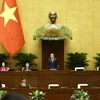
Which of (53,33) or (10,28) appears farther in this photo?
(10,28)

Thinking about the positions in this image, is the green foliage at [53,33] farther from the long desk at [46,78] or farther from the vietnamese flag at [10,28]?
the long desk at [46,78]

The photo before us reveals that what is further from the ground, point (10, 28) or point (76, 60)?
point (10, 28)

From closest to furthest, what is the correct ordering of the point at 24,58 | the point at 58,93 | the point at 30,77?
the point at 58,93 < the point at 30,77 < the point at 24,58

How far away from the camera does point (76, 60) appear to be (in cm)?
1208

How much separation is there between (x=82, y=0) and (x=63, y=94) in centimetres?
645

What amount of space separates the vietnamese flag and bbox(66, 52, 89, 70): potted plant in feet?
7.52

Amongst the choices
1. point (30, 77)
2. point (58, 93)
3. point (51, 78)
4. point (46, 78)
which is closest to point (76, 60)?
point (51, 78)

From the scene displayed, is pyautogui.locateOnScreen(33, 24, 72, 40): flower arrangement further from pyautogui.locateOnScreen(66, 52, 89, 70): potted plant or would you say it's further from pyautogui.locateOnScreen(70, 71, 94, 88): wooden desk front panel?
pyautogui.locateOnScreen(70, 71, 94, 88): wooden desk front panel

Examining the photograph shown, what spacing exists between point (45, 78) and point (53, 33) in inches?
83.7

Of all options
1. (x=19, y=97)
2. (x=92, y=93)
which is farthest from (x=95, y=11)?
(x=19, y=97)

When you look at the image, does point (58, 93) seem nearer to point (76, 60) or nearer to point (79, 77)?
point (79, 77)

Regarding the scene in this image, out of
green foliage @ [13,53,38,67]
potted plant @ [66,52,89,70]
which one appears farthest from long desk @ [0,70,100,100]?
green foliage @ [13,53,38,67]

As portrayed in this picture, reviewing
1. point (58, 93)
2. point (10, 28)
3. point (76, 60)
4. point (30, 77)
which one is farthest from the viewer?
point (10, 28)

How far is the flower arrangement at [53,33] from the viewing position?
11695mm
